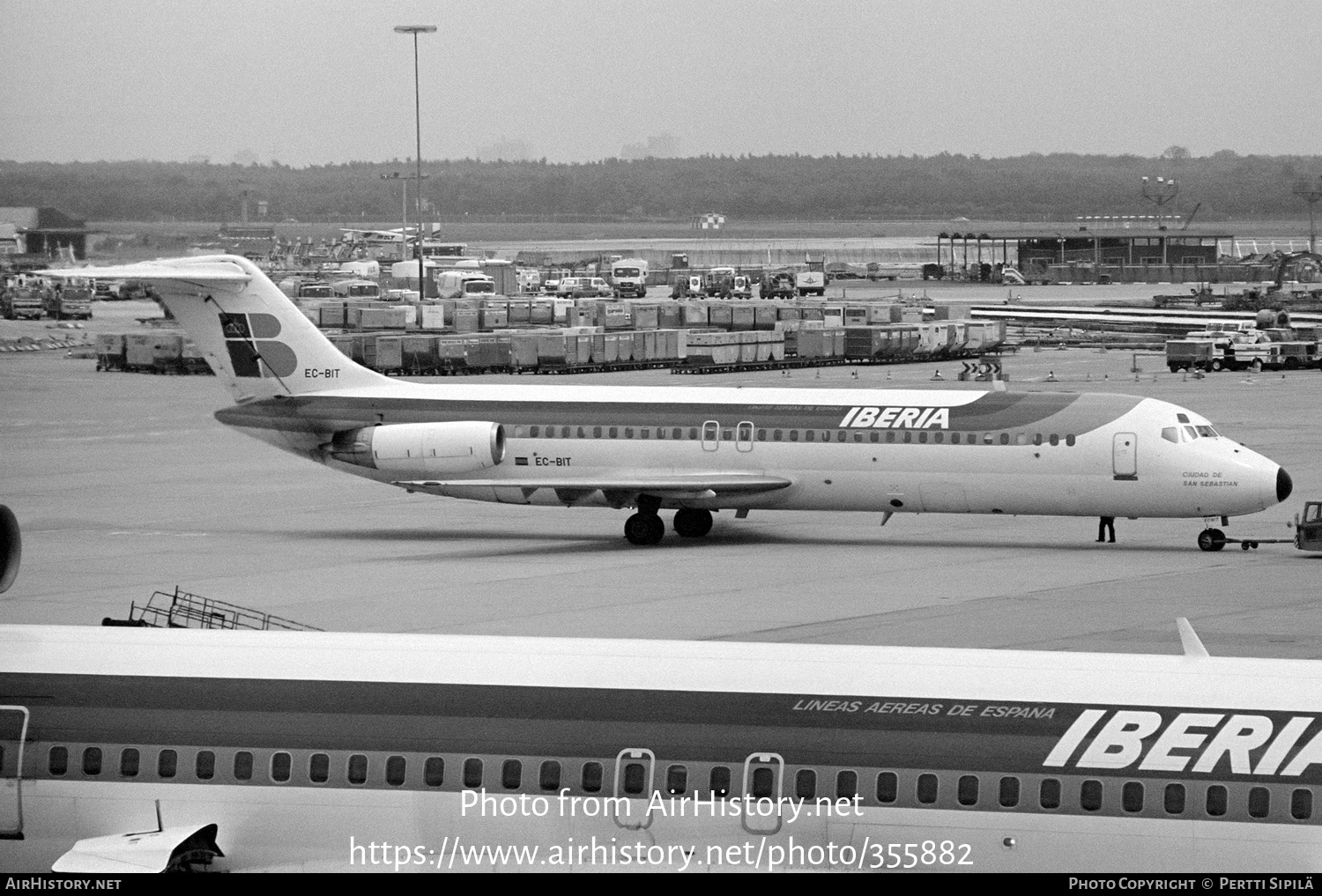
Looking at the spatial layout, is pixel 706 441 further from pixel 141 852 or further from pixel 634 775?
pixel 141 852

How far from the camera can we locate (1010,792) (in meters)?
13.3

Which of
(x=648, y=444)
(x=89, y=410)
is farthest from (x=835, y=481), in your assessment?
(x=89, y=410)

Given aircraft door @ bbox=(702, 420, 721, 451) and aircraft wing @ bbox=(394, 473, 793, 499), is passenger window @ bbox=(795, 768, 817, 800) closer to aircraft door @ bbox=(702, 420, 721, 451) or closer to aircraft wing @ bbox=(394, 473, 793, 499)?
aircraft wing @ bbox=(394, 473, 793, 499)

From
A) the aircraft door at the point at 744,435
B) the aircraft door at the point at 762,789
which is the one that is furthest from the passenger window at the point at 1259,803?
the aircraft door at the point at 744,435

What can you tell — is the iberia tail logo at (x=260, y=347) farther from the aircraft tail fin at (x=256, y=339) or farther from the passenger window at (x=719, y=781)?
the passenger window at (x=719, y=781)

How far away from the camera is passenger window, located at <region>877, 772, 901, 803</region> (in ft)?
44.1

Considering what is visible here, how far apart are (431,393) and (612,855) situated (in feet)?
93.8

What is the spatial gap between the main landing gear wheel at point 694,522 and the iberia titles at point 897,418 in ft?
12.7

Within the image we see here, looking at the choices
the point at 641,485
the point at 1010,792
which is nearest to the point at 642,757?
the point at 1010,792

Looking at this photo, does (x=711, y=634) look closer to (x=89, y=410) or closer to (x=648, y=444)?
(x=648, y=444)

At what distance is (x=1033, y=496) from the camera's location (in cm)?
3806

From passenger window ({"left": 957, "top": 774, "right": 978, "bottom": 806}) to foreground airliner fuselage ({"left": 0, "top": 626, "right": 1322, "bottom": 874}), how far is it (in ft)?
0.06

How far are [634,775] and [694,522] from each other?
26.9m

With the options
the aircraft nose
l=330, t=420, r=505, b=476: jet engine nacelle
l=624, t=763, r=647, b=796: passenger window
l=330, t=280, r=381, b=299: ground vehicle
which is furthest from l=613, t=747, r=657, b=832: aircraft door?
l=330, t=280, r=381, b=299: ground vehicle
